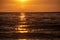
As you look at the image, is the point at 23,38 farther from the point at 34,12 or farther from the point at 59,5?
the point at 59,5

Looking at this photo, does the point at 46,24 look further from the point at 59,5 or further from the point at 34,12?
the point at 59,5

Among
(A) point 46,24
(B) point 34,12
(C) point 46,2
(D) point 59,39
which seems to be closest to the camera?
(D) point 59,39

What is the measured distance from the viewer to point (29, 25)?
1.22 metres

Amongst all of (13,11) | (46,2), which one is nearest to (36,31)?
(13,11)

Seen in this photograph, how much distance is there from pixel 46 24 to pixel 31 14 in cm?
16

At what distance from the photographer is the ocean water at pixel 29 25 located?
1.13m

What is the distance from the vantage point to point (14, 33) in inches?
45.4

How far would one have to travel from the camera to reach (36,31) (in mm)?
1166

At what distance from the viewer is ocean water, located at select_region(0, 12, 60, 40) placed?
3.71 ft

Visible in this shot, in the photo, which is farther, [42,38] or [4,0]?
[4,0]

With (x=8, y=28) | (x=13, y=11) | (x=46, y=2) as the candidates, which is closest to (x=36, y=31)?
(x=8, y=28)

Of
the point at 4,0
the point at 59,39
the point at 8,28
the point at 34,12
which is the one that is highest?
the point at 4,0

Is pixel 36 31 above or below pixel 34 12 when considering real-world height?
below

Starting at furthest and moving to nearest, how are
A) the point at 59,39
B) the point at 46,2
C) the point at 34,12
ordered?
the point at 46,2 → the point at 34,12 → the point at 59,39
